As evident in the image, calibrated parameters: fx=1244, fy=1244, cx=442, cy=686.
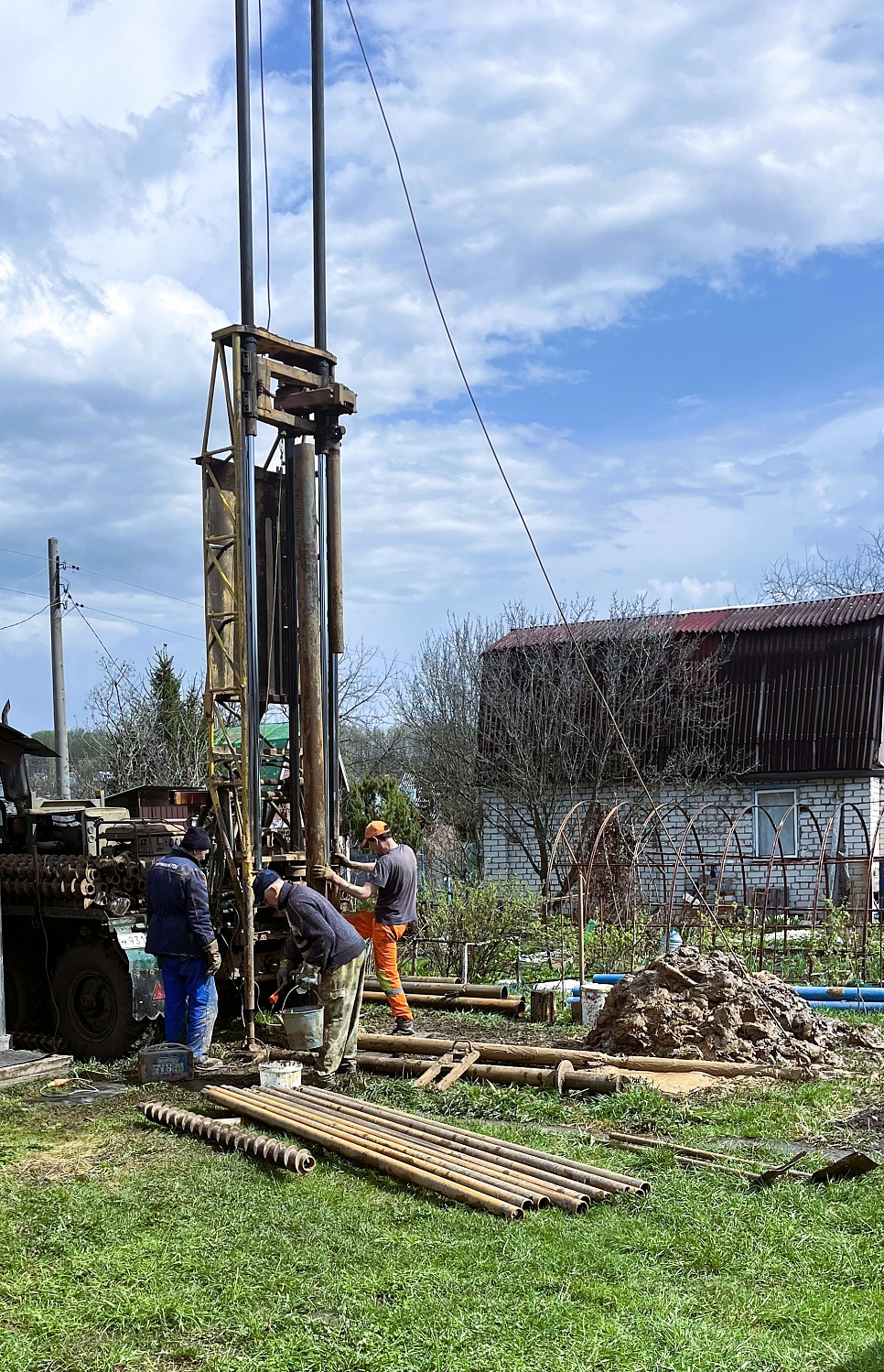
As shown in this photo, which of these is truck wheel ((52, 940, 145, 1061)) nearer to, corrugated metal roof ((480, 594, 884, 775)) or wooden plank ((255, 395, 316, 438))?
wooden plank ((255, 395, 316, 438))

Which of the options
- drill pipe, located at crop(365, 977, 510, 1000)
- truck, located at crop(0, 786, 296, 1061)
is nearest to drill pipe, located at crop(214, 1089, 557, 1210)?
truck, located at crop(0, 786, 296, 1061)

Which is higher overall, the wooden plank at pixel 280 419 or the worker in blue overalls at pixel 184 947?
the wooden plank at pixel 280 419

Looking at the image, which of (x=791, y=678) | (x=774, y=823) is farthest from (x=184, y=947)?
(x=791, y=678)

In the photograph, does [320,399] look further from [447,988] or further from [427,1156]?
[427,1156]

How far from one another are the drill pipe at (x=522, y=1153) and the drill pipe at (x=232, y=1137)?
79 centimetres

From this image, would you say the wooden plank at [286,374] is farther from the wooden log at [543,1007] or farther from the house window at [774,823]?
the house window at [774,823]

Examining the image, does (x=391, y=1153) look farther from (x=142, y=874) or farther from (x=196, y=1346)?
(x=142, y=874)

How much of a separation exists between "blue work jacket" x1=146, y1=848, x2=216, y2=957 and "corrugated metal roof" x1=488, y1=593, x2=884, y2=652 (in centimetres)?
1534

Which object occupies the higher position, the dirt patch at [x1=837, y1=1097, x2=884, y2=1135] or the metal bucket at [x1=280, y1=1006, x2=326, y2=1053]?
the metal bucket at [x1=280, y1=1006, x2=326, y2=1053]

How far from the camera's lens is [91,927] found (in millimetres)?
11453

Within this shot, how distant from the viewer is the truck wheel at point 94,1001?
11.0 metres

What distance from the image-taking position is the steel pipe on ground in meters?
8.77

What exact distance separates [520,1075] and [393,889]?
2.41 metres

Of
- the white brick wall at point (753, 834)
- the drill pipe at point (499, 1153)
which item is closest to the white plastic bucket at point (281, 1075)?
the drill pipe at point (499, 1153)
